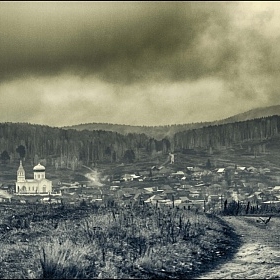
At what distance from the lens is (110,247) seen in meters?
19.7

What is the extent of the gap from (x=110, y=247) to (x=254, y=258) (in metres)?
5.90

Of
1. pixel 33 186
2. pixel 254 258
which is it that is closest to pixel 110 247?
pixel 254 258

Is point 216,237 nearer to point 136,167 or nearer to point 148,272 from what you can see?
point 148,272

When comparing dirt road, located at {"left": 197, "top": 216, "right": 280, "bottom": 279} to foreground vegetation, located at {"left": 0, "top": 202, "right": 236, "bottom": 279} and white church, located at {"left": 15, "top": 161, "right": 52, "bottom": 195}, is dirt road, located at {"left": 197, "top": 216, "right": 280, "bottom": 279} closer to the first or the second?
foreground vegetation, located at {"left": 0, "top": 202, "right": 236, "bottom": 279}

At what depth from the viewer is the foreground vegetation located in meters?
15.1

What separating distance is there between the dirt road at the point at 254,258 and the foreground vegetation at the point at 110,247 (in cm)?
70

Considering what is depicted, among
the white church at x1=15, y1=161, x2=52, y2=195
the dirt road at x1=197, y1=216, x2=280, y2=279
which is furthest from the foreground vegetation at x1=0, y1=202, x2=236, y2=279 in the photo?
the white church at x1=15, y1=161, x2=52, y2=195

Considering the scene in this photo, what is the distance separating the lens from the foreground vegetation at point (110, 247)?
49.7 ft

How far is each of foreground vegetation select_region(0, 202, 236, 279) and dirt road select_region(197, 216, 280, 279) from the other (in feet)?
2.31

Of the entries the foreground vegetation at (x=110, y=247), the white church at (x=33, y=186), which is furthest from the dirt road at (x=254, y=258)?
the white church at (x=33, y=186)

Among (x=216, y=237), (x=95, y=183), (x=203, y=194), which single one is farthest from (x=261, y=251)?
(x=95, y=183)

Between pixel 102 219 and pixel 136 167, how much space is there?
170 meters

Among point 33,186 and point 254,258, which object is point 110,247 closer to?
point 254,258

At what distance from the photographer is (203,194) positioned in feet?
431
